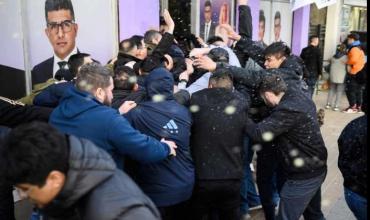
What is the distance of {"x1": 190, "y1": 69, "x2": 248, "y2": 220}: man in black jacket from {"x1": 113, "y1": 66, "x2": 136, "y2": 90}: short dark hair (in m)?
0.54

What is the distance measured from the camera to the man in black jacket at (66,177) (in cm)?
153

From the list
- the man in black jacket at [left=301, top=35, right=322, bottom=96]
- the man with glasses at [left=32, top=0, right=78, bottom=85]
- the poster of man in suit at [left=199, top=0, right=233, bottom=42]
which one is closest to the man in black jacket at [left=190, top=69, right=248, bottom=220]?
the man with glasses at [left=32, top=0, right=78, bottom=85]

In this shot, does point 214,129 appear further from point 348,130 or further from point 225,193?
point 348,130

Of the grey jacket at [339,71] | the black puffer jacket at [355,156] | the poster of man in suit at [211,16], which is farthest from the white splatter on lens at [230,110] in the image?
the grey jacket at [339,71]

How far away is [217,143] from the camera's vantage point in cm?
346

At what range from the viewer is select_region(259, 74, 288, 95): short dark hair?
12.0ft

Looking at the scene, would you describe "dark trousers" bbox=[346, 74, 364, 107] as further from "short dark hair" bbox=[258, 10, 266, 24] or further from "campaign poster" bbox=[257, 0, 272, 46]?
"short dark hair" bbox=[258, 10, 266, 24]

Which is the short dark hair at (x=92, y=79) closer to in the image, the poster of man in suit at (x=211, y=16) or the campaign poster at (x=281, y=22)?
the poster of man in suit at (x=211, y=16)

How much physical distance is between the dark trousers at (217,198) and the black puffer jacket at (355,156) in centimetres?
94

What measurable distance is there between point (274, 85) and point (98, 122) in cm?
170

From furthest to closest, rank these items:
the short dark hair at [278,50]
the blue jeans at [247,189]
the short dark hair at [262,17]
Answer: the short dark hair at [262,17], the blue jeans at [247,189], the short dark hair at [278,50]

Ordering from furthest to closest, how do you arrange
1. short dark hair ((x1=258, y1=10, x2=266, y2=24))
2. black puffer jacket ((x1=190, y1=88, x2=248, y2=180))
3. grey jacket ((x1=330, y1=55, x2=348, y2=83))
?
short dark hair ((x1=258, y1=10, x2=266, y2=24))
grey jacket ((x1=330, y1=55, x2=348, y2=83))
black puffer jacket ((x1=190, y1=88, x2=248, y2=180))

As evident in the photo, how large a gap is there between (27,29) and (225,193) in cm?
308

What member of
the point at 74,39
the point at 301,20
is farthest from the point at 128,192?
the point at 301,20
